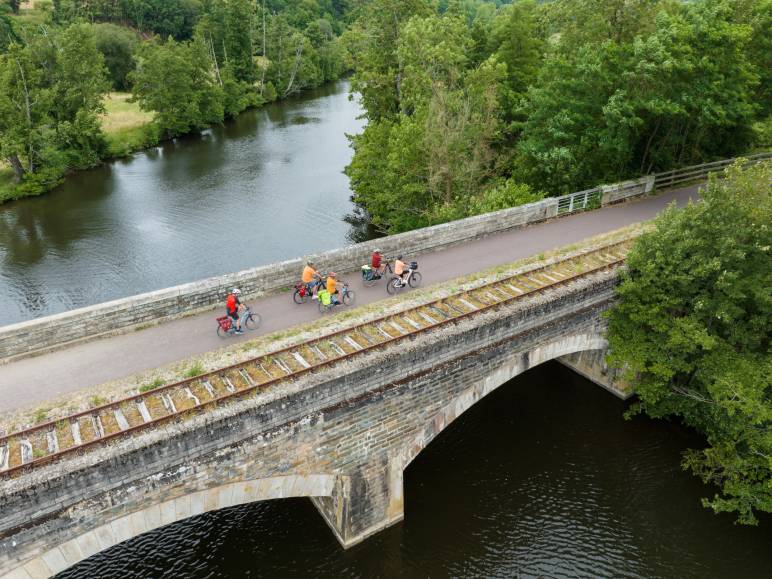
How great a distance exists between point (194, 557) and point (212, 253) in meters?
23.7

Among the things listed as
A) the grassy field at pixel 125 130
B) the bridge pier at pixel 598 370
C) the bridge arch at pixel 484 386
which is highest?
the grassy field at pixel 125 130

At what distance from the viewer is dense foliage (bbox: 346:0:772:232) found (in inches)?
1022

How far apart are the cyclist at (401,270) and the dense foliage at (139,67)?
88.3ft

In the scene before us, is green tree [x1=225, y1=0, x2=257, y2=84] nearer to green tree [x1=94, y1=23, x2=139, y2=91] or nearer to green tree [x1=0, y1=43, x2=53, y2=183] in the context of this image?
green tree [x1=94, y1=23, x2=139, y2=91]

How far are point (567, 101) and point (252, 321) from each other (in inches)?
805

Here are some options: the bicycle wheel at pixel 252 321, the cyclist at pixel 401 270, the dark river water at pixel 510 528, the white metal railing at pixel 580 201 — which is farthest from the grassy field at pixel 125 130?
the white metal railing at pixel 580 201

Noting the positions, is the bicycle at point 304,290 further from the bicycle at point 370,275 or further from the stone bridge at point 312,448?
the stone bridge at point 312,448

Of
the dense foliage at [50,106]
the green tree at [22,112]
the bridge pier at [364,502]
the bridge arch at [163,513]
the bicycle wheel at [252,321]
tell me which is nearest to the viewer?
the bridge arch at [163,513]

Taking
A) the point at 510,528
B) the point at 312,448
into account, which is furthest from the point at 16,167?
the point at 510,528

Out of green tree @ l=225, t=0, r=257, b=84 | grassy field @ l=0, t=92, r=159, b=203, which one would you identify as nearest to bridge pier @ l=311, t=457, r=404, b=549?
grassy field @ l=0, t=92, r=159, b=203

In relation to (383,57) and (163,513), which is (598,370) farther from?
(383,57)

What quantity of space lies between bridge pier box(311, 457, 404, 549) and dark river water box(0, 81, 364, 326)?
71.3 feet

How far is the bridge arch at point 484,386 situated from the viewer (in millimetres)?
16203

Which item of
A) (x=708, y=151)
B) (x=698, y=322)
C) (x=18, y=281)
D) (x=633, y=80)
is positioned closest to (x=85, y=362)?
(x=698, y=322)
